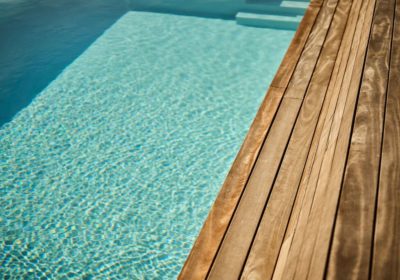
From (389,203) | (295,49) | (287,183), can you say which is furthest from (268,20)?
(389,203)

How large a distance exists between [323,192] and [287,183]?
0.28 metres

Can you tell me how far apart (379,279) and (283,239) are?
1.49ft

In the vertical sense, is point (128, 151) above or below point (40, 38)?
below

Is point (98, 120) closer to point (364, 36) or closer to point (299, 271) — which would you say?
point (364, 36)

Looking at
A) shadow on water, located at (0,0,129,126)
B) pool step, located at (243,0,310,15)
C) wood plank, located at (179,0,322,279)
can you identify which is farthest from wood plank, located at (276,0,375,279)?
pool step, located at (243,0,310,15)

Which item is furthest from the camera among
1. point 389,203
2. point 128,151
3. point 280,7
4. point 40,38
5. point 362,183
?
point 280,7

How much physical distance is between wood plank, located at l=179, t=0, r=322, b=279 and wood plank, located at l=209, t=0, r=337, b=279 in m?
0.03

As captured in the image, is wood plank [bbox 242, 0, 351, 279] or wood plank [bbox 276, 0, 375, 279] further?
wood plank [bbox 242, 0, 351, 279]

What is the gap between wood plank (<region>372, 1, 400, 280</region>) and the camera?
119 cm

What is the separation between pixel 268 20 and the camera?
5801 mm

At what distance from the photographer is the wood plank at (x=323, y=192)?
1.30 m

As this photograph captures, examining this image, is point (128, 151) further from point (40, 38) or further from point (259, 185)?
point (40, 38)

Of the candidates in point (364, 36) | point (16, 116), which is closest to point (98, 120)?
point (16, 116)

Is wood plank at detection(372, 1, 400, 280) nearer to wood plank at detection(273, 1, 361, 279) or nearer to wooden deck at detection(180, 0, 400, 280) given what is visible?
wooden deck at detection(180, 0, 400, 280)
